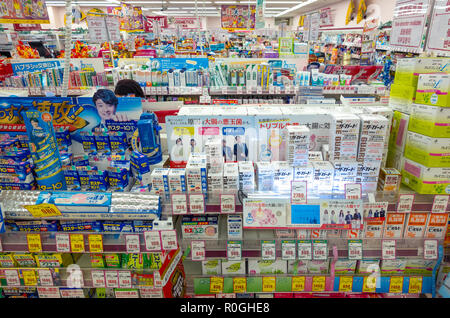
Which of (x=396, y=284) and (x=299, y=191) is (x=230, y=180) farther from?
(x=396, y=284)

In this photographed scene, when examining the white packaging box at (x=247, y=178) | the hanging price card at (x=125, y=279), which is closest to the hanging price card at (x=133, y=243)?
the hanging price card at (x=125, y=279)

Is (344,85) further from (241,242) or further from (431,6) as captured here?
(241,242)

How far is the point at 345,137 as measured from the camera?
59.0 inches

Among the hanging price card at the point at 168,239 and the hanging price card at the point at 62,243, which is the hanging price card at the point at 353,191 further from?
the hanging price card at the point at 62,243

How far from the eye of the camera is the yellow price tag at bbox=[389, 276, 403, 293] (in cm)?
187

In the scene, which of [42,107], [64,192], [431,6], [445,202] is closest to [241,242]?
[64,192]

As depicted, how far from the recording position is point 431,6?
1.72 meters

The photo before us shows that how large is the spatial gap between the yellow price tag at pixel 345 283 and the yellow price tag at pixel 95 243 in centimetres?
155

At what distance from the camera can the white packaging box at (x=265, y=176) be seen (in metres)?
1.54

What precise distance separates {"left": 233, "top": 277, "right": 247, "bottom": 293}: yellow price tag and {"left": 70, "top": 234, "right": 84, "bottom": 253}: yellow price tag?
3.25 feet

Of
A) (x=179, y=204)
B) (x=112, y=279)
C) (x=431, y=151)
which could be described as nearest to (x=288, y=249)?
(x=179, y=204)

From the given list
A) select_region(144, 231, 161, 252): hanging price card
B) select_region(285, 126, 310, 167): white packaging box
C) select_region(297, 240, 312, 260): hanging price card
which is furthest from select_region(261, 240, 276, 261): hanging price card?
select_region(144, 231, 161, 252): hanging price card

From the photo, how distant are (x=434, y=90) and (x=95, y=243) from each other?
80.0 inches

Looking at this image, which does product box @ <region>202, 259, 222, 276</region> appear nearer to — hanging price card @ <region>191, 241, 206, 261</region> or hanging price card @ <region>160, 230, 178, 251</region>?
hanging price card @ <region>191, 241, 206, 261</region>
